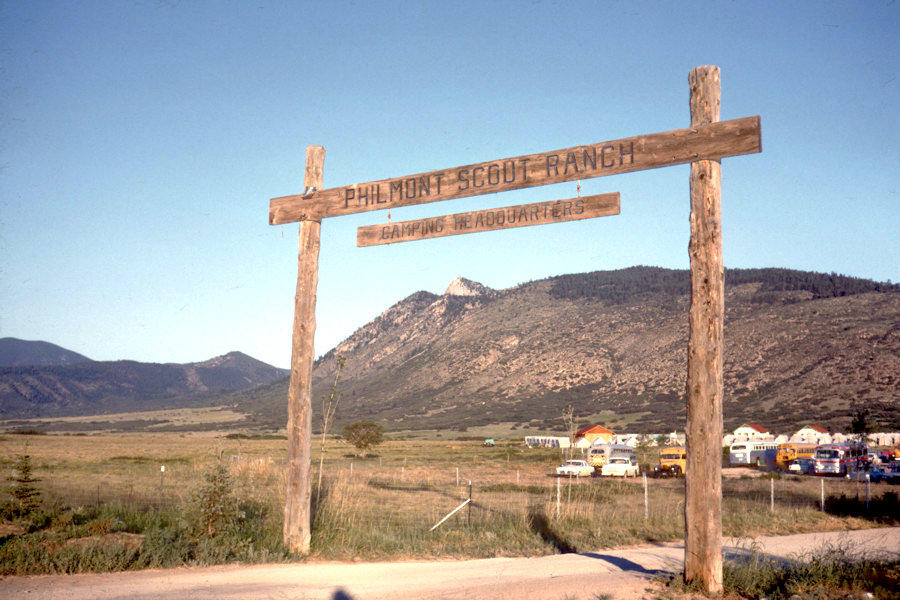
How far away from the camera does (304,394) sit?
388 inches

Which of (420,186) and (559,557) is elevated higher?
(420,186)

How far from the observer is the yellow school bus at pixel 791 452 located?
4625cm

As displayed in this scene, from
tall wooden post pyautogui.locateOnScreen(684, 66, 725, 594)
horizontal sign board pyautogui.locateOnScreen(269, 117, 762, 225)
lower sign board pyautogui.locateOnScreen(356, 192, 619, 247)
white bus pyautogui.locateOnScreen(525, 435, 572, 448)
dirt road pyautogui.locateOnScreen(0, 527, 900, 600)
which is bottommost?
white bus pyautogui.locateOnScreen(525, 435, 572, 448)

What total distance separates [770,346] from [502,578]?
302ft

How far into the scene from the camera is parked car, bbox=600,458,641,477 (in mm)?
37656

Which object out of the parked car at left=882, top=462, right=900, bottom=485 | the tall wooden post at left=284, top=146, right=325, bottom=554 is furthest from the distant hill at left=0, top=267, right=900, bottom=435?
the tall wooden post at left=284, top=146, right=325, bottom=554

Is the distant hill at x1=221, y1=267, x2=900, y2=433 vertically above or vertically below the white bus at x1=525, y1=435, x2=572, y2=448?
Answer: above

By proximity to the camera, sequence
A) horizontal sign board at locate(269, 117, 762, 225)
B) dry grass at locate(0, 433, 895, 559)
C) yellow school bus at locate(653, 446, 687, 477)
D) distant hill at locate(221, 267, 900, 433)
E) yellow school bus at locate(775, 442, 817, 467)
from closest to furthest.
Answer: horizontal sign board at locate(269, 117, 762, 225), dry grass at locate(0, 433, 895, 559), yellow school bus at locate(653, 446, 687, 477), yellow school bus at locate(775, 442, 817, 467), distant hill at locate(221, 267, 900, 433)

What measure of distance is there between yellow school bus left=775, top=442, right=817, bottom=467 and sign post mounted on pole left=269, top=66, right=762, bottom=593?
44.2 meters

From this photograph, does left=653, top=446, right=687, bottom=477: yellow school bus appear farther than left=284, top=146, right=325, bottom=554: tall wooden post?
Yes

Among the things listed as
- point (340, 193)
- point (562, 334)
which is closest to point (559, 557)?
point (340, 193)

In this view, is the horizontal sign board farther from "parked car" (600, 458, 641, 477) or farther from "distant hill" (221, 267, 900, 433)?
"distant hill" (221, 267, 900, 433)

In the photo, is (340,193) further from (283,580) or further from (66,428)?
(66,428)

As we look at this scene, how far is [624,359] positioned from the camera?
347ft
